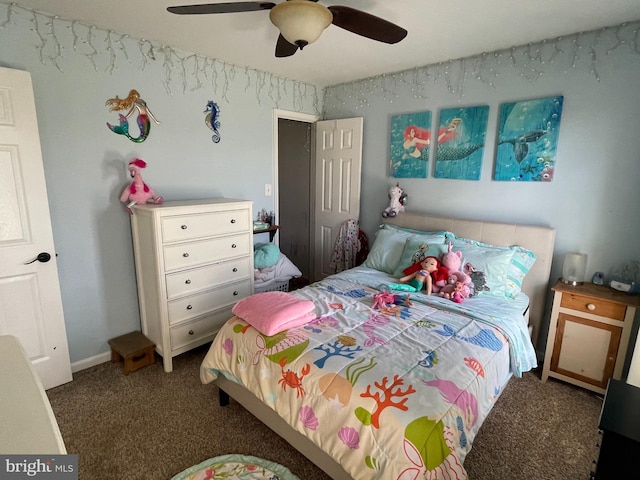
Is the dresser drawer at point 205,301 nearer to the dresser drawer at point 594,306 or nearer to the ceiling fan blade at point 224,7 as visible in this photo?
the ceiling fan blade at point 224,7

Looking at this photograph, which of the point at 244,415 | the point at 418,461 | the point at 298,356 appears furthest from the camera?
the point at 244,415

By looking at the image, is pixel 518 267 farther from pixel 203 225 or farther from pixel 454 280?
pixel 203 225

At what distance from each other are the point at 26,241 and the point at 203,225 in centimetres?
106

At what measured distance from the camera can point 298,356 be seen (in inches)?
63.6

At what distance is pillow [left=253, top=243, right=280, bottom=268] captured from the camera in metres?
3.26

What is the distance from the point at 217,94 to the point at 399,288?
7.61 feet

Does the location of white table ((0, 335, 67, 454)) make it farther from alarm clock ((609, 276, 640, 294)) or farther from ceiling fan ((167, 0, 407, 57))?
alarm clock ((609, 276, 640, 294))

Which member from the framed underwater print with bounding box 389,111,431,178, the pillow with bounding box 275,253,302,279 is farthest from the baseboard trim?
the framed underwater print with bounding box 389,111,431,178

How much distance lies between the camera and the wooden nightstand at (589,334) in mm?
2180

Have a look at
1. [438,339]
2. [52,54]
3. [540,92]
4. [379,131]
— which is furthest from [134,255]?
[540,92]

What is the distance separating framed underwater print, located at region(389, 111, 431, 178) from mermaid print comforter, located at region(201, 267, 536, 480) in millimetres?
1526

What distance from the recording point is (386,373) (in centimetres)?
145

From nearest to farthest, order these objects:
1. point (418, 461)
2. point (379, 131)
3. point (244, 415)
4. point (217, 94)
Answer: point (418, 461), point (244, 415), point (217, 94), point (379, 131)

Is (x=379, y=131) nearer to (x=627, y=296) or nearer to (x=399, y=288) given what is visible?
(x=399, y=288)
